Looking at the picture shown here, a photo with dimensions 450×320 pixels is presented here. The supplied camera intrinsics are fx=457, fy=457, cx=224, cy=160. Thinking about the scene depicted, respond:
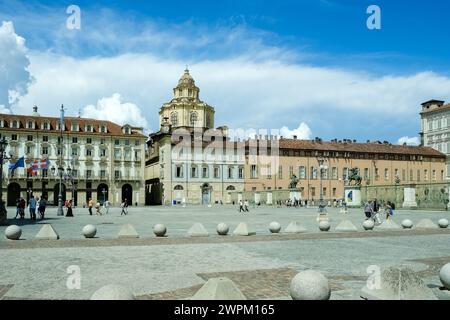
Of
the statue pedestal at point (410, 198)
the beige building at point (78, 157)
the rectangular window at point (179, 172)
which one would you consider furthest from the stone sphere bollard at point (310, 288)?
the rectangular window at point (179, 172)

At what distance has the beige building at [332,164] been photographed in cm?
8344

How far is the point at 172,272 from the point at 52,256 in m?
4.17

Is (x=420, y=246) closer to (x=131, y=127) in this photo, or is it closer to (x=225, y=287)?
(x=225, y=287)

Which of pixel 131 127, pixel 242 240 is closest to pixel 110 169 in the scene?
pixel 131 127

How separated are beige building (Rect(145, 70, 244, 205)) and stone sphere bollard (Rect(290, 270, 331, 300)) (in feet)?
222

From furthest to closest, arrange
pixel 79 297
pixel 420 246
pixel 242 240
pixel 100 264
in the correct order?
pixel 242 240 → pixel 420 246 → pixel 100 264 → pixel 79 297

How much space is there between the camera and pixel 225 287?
5371 millimetres

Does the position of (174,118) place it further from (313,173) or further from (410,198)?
(410,198)

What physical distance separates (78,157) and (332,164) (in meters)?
46.2

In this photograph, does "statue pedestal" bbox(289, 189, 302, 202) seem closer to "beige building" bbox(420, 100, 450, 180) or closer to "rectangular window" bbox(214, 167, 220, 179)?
"rectangular window" bbox(214, 167, 220, 179)

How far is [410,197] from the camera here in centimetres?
4244

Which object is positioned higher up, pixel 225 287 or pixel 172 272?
pixel 225 287

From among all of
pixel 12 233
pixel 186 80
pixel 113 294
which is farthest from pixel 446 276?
pixel 186 80

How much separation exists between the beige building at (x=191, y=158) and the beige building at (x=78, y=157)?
528 cm
